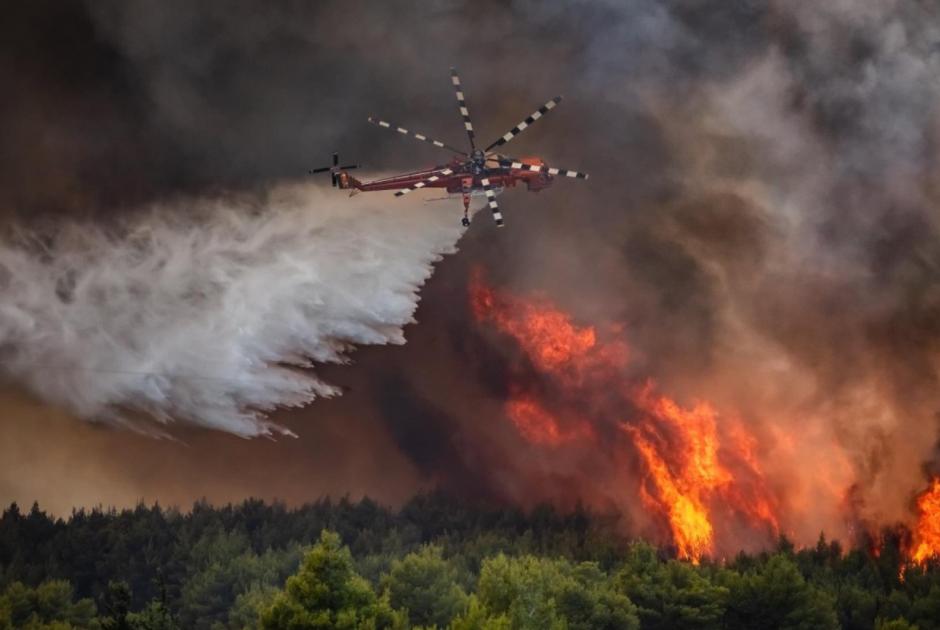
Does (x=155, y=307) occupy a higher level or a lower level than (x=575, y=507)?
higher

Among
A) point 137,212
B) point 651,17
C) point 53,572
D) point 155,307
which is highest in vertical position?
point 651,17

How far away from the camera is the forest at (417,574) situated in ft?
134

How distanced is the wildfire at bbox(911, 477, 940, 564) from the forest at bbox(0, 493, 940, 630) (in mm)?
885

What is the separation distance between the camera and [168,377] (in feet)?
186

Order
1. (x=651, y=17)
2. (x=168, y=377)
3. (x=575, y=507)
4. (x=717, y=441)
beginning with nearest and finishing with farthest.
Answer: (x=168, y=377)
(x=651, y=17)
(x=717, y=441)
(x=575, y=507)

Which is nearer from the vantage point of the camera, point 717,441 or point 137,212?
point 137,212

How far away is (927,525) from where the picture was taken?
62.4m

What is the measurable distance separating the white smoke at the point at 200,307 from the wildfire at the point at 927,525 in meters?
29.6

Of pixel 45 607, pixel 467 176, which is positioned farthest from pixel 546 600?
pixel 45 607

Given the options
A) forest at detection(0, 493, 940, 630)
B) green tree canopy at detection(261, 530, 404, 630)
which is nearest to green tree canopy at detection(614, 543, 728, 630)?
forest at detection(0, 493, 940, 630)

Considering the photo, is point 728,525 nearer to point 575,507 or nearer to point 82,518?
point 575,507

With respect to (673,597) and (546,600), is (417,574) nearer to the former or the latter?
(546,600)

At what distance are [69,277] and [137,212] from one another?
4.91m

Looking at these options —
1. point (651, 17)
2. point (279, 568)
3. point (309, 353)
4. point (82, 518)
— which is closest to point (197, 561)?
point (279, 568)
